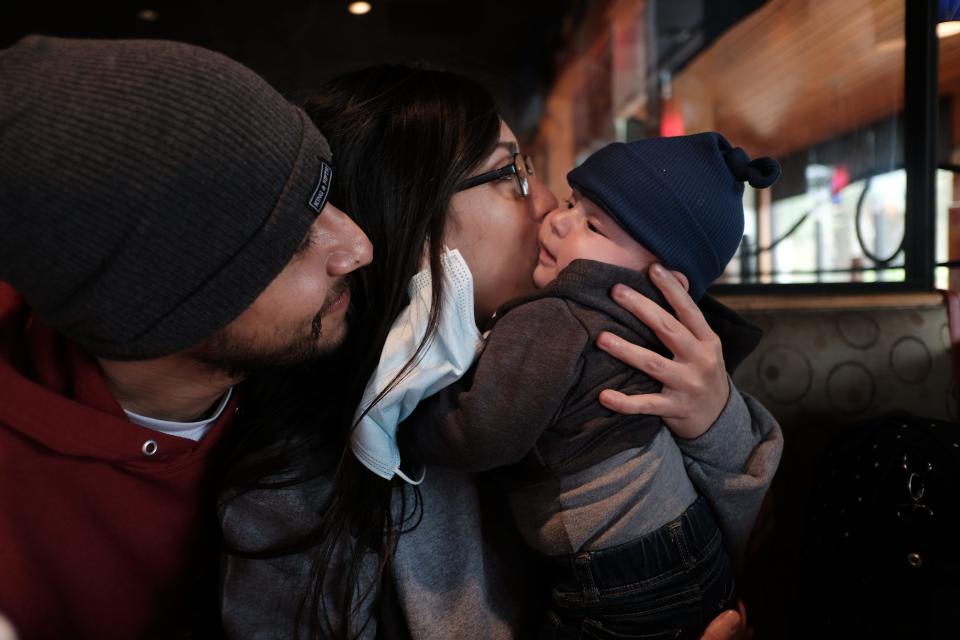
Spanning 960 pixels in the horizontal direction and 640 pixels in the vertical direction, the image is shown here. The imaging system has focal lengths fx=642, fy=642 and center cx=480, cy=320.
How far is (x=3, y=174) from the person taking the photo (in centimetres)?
68

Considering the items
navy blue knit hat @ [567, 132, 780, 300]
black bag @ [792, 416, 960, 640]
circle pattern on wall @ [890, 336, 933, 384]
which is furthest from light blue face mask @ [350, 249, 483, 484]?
circle pattern on wall @ [890, 336, 933, 384]

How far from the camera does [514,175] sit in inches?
45.9

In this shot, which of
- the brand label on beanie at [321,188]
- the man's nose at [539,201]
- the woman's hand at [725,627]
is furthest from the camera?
the man's nose at [539,201]

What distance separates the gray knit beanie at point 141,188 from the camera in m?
0.69

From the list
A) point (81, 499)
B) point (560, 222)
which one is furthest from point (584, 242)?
point (81, 499)

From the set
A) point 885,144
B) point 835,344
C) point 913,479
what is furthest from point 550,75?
point 913,479

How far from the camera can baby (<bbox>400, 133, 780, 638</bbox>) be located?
885 mm

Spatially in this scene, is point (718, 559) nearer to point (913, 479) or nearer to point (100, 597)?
point (913, 479)

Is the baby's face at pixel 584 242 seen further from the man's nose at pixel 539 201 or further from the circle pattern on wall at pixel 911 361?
the circle pattern on wall at pixel 911 361

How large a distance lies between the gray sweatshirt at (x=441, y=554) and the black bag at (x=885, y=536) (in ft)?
0.69

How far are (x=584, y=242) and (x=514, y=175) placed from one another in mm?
211

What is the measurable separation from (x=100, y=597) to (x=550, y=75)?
14.3ft

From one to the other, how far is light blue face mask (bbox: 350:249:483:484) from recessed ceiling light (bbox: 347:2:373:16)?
10.5ft

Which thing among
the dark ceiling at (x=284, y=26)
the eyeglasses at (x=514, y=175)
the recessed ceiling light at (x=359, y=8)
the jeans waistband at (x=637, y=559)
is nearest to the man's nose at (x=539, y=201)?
the eyeglasses at (x=514, y=175)
